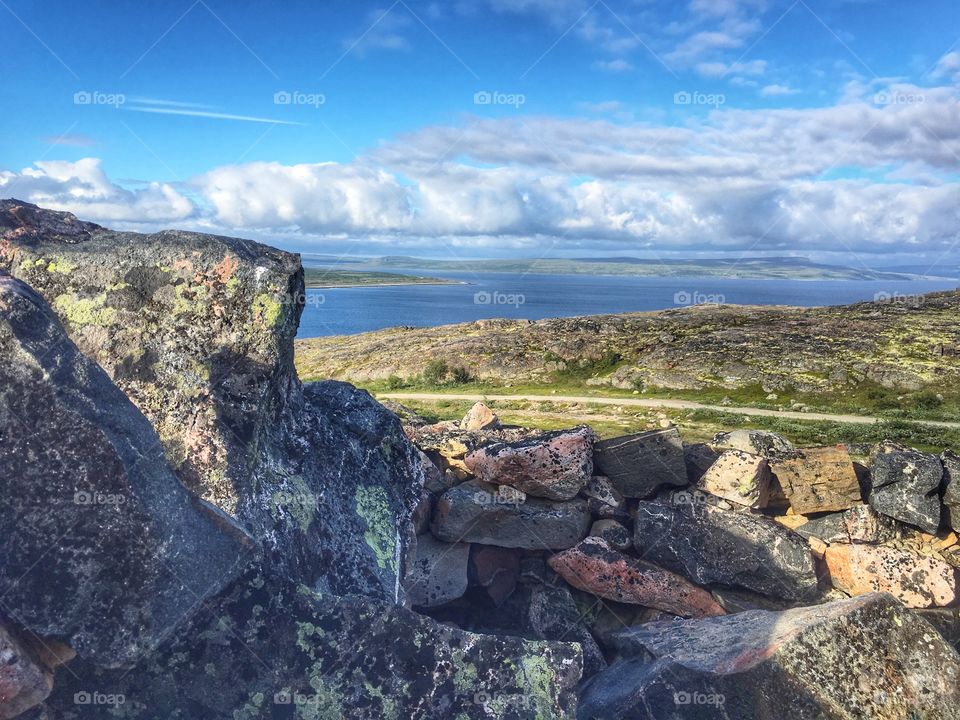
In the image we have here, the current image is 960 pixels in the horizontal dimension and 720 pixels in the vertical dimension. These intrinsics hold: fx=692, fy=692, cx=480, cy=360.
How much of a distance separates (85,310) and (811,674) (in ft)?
26.8

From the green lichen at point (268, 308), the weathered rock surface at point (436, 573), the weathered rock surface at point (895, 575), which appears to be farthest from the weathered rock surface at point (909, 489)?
the green lichen at point (268, 308)

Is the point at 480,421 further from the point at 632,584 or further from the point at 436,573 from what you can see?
the point at 632,584

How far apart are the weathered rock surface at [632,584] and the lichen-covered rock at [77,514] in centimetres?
553

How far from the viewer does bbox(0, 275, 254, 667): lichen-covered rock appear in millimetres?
4844

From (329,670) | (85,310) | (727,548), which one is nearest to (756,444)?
(727,548)

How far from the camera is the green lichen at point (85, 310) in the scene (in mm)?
7726

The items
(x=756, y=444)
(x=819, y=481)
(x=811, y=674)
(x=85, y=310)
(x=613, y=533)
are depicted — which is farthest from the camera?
(x=756, y=444)

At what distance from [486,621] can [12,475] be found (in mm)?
6388

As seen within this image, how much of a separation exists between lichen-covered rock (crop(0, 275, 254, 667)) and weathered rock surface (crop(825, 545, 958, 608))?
8483 millimetres

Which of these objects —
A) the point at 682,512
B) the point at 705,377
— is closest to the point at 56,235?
the point at 682,512

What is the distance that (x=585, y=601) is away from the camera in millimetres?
9547

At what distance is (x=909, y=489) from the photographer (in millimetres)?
10023

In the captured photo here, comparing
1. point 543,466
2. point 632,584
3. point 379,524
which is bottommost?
point 632,584

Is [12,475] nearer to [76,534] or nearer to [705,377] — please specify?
[76,534]
